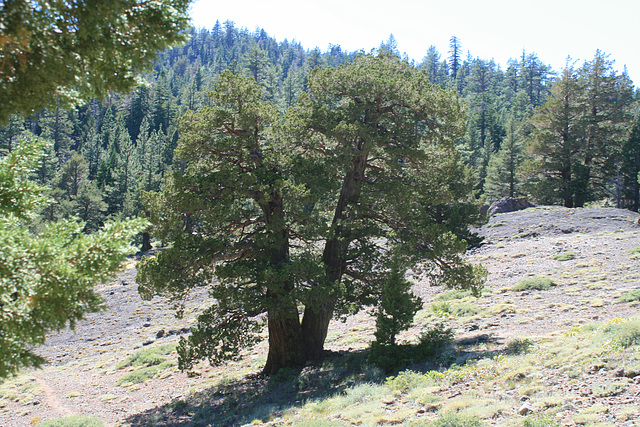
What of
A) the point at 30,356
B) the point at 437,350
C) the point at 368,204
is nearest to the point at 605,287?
the point at 437,350

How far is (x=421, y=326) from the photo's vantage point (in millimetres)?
15609

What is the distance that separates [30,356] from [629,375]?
7404mm

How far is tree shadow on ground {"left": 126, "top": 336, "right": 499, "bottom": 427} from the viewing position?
983cm

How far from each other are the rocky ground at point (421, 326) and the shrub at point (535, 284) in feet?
0.93

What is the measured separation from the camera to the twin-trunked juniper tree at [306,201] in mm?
11172

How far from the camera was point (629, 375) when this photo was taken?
6.58 meters

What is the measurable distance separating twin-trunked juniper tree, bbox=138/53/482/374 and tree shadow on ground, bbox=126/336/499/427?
35.0 inches

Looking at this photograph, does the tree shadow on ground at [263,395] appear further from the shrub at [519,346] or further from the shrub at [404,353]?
the shrub at [519,346]

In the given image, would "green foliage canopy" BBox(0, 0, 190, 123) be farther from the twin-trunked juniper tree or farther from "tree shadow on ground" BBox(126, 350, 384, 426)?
"tree shadow on ground" BBox(126, 350, 384, 426)

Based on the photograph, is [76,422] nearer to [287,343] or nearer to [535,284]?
[287,343]

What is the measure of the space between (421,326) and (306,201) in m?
6.92

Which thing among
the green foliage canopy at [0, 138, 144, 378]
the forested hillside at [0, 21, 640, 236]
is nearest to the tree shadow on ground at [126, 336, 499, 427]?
the green foliage canopy at [0, 138, 144, 378]

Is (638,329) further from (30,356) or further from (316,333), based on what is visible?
(30,356)

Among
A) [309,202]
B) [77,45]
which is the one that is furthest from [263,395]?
[77,45]
